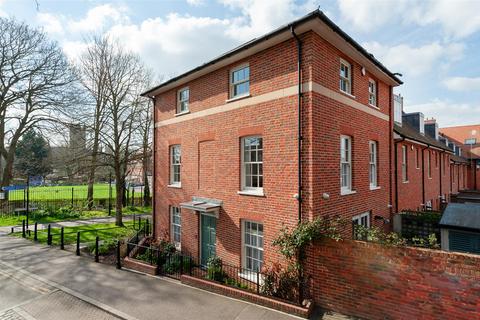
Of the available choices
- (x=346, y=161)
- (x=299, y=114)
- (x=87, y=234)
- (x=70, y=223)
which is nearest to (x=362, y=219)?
(x=346, y=161)

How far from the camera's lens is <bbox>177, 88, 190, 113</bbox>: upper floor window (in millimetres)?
12159

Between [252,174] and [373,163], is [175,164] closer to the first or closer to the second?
[252,174]

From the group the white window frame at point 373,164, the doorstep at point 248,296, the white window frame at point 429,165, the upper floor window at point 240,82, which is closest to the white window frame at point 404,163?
the white window frame at point 373,164

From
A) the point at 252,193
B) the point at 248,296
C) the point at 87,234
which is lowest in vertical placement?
the point at 87,234

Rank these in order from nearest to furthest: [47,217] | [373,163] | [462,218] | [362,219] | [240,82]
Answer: [240,82] < [462,218] < [362,219] < [373,163] < [47,217]

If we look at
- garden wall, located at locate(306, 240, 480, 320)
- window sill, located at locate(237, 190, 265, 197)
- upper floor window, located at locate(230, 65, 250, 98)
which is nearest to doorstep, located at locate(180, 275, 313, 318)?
garden wall, located at locate(306, 240, 480, 320)

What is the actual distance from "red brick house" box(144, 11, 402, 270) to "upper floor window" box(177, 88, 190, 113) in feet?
0.16

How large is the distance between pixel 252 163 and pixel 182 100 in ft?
17.5

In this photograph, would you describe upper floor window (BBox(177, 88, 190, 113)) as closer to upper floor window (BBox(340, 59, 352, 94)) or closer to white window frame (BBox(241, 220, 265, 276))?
white window frame (BBox(241, 220, 265, 276))

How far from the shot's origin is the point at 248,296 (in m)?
7.25

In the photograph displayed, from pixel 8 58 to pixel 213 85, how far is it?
64.4ft

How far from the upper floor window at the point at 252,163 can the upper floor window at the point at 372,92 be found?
5.34m

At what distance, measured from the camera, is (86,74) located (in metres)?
20.7

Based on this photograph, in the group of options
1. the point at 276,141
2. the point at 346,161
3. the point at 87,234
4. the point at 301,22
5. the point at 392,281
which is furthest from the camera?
the point at 87,234
